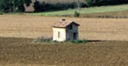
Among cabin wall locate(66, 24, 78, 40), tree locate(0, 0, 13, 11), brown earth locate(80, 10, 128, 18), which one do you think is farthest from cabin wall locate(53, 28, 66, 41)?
tree locate(0, 0, 13, 11)

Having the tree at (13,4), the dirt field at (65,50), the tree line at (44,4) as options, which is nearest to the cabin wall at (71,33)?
the dirt field at (65,50)

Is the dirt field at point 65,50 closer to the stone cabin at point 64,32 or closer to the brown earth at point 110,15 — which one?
the stone cabin at point 64,32

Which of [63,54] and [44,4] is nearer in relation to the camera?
[63,54]

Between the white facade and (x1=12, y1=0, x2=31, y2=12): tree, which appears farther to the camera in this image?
(x1=12, y1=0, x2=31, y2=12): tree

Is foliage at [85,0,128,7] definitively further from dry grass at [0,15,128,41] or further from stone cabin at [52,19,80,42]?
stone cabin at [52,19,80,42]

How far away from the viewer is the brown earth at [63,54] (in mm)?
27625

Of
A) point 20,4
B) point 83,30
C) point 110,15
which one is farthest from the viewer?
point 20,4

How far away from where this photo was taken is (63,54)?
103 feet

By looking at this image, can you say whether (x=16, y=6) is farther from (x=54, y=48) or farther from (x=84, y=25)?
(x=54, y=48)

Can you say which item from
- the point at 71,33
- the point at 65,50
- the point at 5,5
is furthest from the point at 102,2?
the point at 65,50

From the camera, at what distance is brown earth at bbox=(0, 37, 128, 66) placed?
27625 mm

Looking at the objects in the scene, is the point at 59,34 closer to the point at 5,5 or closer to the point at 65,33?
the point at 65,33

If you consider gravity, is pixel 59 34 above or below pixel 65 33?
below

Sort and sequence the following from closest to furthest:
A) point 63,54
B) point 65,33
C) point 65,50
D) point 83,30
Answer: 1. point 63,54
2. point 65,50
3. point 65,33
4. point 83,30
